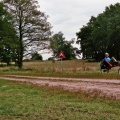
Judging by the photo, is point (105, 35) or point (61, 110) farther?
point (105, 35)

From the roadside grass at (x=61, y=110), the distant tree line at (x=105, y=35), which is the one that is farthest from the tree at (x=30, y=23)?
the roadside grass at (x=61, y=110)

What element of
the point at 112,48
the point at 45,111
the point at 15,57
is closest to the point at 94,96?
the point at 45,111

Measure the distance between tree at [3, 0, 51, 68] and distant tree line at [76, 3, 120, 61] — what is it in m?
29.3

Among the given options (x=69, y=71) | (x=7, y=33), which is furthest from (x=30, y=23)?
(x=69, y=71)

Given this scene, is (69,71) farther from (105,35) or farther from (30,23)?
(105,35)

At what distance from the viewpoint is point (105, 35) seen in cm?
8988

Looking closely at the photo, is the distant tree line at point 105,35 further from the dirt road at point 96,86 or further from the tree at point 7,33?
the dirt road at point 96,86

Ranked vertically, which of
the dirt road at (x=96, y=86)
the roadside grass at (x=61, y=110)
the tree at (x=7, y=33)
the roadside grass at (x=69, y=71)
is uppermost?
the tree at (x=7, y=33)

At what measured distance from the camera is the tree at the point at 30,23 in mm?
53781

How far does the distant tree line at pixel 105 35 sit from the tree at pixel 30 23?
29.3m

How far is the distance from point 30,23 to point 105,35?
38919 mm

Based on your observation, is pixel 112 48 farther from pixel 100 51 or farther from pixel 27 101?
pixel 27 101

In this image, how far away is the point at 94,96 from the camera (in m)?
12.1

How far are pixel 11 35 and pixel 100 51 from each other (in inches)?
2097
